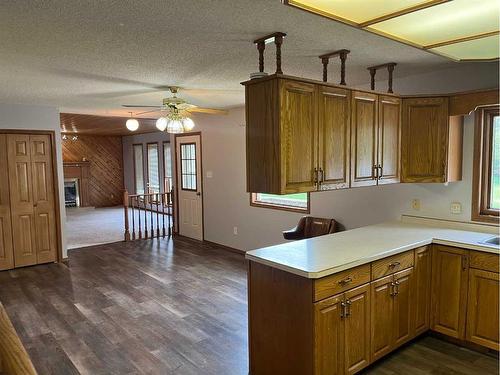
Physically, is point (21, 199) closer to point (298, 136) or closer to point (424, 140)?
point (298, 136)

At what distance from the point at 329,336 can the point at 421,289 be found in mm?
1199

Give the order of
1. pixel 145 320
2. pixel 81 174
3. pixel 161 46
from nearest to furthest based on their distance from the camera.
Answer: pixel 161 46
pixel 145 320
pixel 81 174

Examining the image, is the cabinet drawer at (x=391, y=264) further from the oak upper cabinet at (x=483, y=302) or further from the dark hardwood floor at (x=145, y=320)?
the dark hardwood floor at (x=145, y=320)

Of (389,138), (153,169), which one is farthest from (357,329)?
(153,169)

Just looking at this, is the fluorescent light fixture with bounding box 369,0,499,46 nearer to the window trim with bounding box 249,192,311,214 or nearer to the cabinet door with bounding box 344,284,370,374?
the cabinet door with bounding box 344,284,370,374

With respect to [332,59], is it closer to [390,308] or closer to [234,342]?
[390,308]

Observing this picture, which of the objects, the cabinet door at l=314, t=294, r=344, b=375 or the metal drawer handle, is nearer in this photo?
the cabinet door at l=314, t=294, r=344, b=375

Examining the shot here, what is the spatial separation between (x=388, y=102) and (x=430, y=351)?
2.13 metres

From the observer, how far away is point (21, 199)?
5.39 meters

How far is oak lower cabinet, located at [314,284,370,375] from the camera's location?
2336mm

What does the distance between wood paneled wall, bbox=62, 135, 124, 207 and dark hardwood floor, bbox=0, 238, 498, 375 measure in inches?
261

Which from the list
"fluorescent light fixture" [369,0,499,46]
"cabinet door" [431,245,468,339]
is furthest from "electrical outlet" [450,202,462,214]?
"fluorescent light fixture" [369,0,499,46]

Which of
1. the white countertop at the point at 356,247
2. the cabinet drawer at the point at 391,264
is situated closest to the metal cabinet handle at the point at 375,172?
the white countertop at the point at 356,247

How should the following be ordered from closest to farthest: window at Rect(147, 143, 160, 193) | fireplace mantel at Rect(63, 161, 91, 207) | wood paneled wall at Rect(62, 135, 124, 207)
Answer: window at Rect(147, 143, 160, 193) → fireplace mantel at Rect(63, 161, 91, 207) → wood paneled wall at Rect(62, 135, 124, 207)
